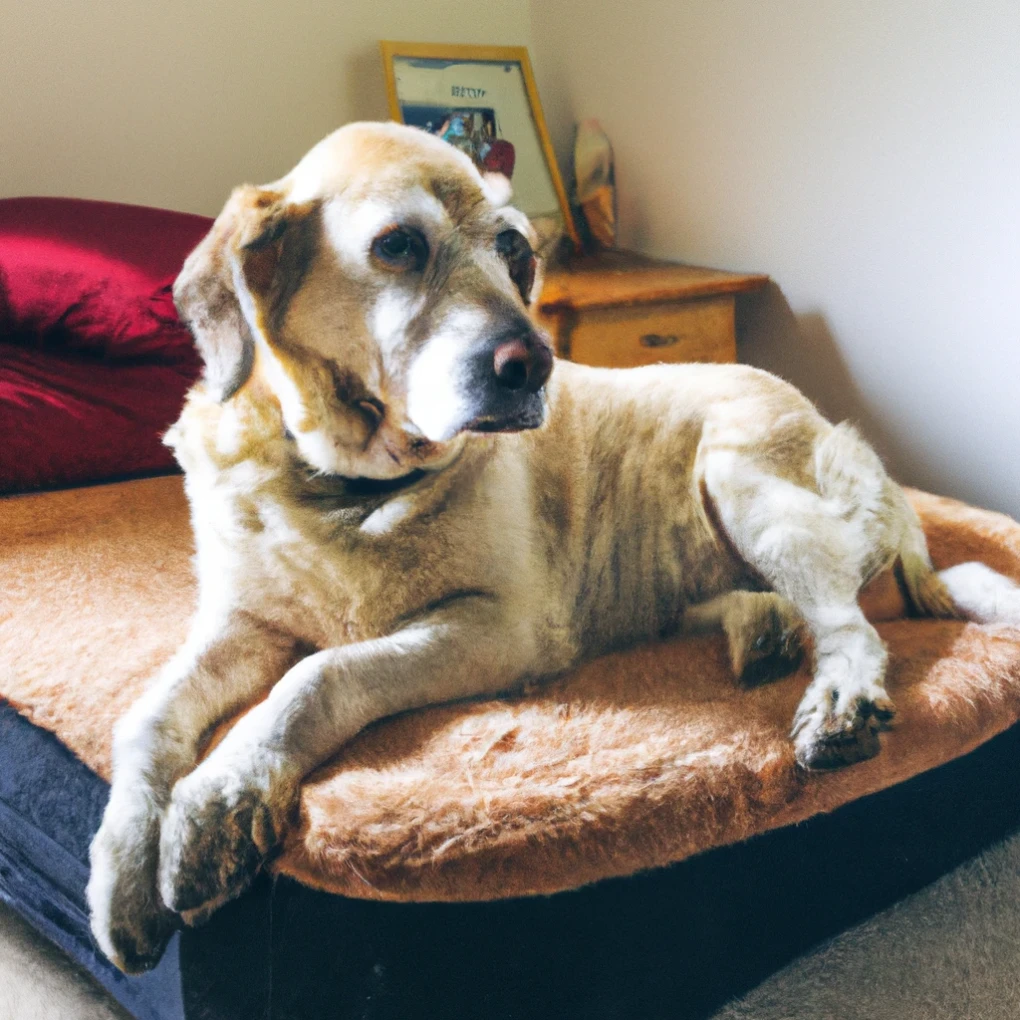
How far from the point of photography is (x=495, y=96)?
7.19 feet

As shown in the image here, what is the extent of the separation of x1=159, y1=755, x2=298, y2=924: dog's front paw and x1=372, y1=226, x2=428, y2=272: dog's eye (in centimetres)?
48

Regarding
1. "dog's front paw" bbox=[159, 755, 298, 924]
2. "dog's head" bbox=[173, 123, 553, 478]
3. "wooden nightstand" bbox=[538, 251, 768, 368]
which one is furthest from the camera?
"wooden nightstand" bbox=[538, 251, 768, 368]

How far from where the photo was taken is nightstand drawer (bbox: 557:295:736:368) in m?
1.79

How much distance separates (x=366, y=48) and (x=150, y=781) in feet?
5.64

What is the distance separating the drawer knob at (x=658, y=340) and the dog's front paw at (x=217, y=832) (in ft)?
4.16

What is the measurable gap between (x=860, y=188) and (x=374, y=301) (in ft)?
3.83

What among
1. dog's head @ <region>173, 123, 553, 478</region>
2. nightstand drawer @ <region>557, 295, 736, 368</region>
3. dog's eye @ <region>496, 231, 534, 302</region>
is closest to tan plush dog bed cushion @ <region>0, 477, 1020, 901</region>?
dog's head @ <region>173, 123, 553, 478</region>

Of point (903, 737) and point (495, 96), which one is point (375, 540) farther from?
point (495, 96)

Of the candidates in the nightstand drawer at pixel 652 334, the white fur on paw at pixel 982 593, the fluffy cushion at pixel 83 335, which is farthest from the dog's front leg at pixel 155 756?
the nightstand drawer at pixel 652 334

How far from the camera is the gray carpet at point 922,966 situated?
93 cm

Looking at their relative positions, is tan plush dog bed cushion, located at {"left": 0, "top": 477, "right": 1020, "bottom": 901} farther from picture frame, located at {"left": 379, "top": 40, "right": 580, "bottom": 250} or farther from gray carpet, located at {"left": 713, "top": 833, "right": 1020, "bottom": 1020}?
picture frame, located at {"left": 379, "top": 40, "right": 580, "bottom": 250}

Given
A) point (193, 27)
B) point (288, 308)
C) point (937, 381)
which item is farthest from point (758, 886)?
point (193, 27)

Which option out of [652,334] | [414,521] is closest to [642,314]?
[652,334]

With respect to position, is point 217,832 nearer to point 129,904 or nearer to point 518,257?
point 129,904
